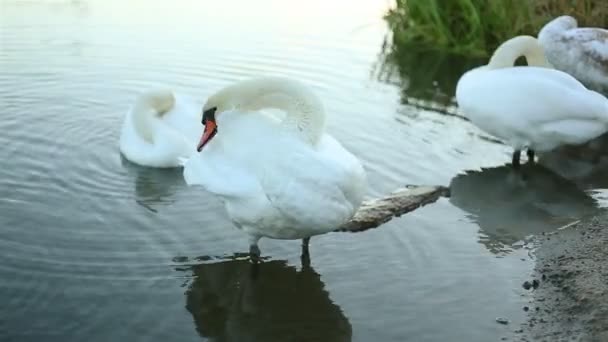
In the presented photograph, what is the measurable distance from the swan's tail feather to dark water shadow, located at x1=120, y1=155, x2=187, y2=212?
0.45 metres

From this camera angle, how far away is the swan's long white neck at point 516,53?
759 cm

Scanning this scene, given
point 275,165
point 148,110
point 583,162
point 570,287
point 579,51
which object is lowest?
point 583,162

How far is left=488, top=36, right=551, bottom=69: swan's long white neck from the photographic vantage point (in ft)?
24.9

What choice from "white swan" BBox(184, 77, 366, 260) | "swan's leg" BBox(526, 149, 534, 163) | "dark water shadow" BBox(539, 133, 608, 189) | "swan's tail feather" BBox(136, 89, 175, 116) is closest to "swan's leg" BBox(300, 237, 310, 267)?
"white swan" BBox(184, 77, 366, 260)

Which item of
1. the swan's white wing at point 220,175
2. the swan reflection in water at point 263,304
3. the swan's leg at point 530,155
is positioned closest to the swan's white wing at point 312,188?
the swan's white wing at point 220,175

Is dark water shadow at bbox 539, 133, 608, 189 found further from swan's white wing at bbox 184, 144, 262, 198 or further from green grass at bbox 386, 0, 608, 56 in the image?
green grass at bbox 386, 0, 608, 56

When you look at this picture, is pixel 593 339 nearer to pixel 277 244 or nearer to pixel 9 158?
pixel 277 244

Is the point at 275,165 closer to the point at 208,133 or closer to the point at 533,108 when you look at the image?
the point at 208,133

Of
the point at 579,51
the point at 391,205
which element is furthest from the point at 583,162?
the point at 391,205

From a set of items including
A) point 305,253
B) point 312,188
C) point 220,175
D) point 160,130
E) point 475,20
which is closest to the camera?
point 312,188

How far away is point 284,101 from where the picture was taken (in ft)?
16.0

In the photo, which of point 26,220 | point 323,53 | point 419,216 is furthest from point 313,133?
point 323,53

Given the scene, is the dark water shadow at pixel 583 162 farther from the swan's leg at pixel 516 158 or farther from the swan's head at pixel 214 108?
the swan's head at pixel 214 108

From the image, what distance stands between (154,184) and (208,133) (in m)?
1.64
